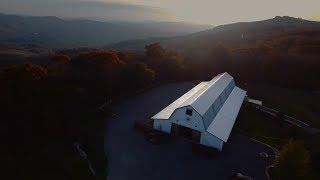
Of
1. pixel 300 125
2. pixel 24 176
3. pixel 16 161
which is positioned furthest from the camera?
pixel 300 125

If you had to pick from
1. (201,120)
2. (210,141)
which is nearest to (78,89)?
(201,120)

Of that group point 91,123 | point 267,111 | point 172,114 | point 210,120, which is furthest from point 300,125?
point 91,123

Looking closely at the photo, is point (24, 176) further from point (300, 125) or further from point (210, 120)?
point (300, 125)

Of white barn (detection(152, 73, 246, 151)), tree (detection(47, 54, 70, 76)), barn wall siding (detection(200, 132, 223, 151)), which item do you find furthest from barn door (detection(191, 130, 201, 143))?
tree (detection(47, 54, 70, 76))

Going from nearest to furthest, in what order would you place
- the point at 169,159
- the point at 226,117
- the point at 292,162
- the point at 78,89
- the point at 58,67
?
the point at 292,162 → the point at 169,159 → the point at 226,117 → the point at 78,89 → the point at 58,67

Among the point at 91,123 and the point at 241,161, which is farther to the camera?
the point at 91,123

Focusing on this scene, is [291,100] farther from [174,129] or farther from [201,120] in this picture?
[174,129]
